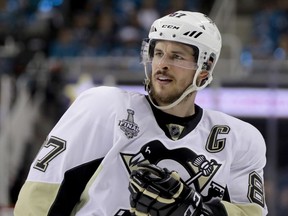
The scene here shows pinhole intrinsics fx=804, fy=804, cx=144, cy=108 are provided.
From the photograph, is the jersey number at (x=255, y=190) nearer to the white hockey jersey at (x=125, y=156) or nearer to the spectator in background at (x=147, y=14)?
the white hockey jersey at (x=125, y=156)

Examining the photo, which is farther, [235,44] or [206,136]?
[235,44]

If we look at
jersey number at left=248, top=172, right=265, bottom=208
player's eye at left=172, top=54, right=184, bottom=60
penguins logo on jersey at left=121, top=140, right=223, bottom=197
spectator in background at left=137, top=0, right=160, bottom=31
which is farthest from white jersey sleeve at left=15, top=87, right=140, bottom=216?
spectator in background at left=137, top=0, right=160, bottom=31

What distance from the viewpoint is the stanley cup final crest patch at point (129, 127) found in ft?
7.40

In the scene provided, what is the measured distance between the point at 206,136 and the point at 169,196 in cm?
33

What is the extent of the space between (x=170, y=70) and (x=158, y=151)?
23cm

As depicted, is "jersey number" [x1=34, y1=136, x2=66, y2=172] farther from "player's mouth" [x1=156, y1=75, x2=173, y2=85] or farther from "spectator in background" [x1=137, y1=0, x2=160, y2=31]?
"spectator in background" [x1=137, y1=0, x2=160, y2=31]

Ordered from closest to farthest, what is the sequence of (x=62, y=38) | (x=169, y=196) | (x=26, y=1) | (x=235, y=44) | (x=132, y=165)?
(x=169, y=196) < (x=132, y=165) < (x=235, y=44) < (x=62, y=38) < (x=26, y=1)

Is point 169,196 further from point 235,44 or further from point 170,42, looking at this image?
point 235,44

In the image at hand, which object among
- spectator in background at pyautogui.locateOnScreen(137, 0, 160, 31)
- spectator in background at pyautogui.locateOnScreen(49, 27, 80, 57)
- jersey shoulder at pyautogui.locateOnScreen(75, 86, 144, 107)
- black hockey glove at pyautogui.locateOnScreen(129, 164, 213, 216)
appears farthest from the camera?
spectator in background at pyautogui.locateOnScreen(137, 0, 160, 31)

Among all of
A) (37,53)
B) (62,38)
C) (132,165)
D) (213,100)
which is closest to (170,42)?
(132,165)

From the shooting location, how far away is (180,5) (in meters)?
8.28

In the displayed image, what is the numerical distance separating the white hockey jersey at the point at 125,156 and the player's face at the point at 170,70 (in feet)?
0.21

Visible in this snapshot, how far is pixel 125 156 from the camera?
224 centimetres

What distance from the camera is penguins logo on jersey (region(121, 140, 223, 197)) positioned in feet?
7.45
